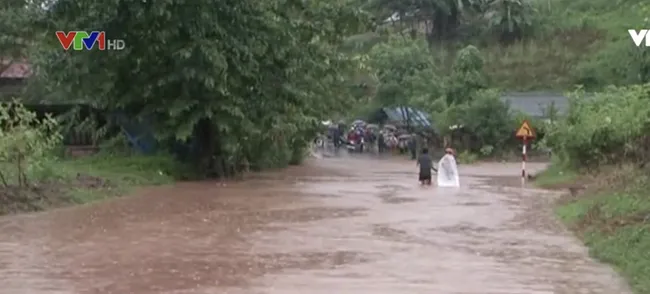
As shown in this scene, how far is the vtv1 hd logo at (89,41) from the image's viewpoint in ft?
102

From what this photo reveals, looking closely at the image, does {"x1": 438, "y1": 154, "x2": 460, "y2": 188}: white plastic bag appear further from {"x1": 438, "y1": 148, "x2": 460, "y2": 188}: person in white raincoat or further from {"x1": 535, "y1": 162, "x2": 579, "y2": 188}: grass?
{"x1": 535, "y1": 162, "x2": 579, "y2": 188}: grass

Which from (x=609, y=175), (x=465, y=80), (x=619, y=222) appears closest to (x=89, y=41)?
(x=609, y=175)

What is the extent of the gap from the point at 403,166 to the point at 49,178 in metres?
24.4

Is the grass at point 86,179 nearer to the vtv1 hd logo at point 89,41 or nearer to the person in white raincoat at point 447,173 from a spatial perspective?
the vtv1 hd logo at point 89,41

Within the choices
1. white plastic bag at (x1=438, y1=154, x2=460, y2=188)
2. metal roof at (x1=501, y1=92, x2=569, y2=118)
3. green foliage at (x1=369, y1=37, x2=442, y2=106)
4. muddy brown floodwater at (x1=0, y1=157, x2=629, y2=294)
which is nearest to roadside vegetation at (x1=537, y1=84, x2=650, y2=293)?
muddy brown floodwater at (x1=0, y1=157, x2=629, y2=294)

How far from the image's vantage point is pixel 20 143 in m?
21.5

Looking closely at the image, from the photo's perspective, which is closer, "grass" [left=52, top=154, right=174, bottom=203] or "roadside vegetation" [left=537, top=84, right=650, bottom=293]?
"roadside vegetation" [left=537, top=84, right=650, bottom=293]

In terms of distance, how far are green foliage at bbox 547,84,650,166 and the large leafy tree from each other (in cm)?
728

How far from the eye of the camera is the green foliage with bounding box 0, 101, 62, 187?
70.1ft

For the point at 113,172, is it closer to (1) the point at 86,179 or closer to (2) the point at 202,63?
(1) the point at 86,179

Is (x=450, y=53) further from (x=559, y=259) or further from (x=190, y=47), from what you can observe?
(x=559, y=259)

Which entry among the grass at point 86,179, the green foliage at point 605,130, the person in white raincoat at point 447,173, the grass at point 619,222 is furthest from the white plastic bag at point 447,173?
the grass at point 86,179

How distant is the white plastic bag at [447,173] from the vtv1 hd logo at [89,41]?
9769 mm

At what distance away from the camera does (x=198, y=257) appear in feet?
49.5
